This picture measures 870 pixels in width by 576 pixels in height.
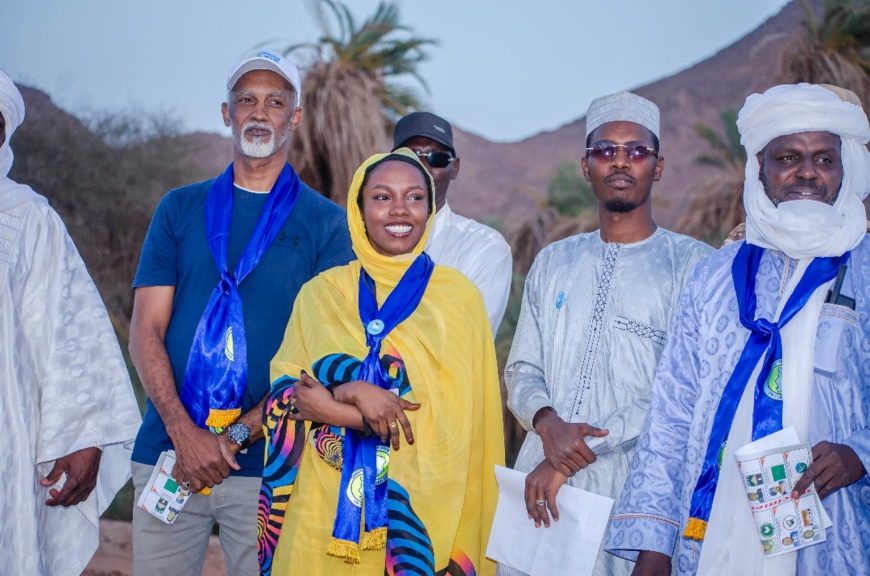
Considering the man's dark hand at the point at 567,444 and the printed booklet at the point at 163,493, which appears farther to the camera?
the printed booklet at the point at 163,493

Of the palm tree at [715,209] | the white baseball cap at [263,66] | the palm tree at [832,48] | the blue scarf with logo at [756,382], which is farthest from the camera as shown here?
the palm tree at [715,209]

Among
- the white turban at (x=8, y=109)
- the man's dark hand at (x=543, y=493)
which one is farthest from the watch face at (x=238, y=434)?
the white turban at (x=8, y=109)

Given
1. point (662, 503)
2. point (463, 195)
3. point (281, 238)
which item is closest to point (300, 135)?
point (281, 238)

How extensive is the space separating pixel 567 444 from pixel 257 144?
1826 millimetres

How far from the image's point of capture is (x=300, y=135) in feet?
30.5

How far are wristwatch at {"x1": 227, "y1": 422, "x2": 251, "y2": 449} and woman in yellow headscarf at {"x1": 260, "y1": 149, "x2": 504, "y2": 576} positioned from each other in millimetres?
235

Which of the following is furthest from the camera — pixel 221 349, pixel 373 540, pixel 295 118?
pixel 295 118

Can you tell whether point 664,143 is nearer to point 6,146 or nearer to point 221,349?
point 6,146

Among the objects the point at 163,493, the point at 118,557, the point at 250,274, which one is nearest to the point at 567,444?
the point at 250,274

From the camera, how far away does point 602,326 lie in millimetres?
3568

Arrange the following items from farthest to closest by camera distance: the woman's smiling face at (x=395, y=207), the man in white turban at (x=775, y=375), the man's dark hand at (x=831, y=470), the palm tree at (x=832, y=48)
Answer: the palm tree at (x=832, y=48) → the woman's smiling face at (x=395, y=207) → the man in white turban at (x=775, y=375) → the man's dark hand at (x=831, y=470)

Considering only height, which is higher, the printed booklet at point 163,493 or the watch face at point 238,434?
the watch face at point 238,434

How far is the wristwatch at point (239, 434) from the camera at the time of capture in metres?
3.58

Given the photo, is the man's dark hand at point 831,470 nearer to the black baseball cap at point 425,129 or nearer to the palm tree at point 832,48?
the black baseball cap at point 425,129
